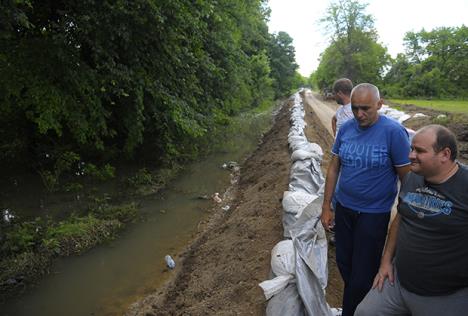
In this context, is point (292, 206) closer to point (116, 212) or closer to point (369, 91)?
point (369, 91)

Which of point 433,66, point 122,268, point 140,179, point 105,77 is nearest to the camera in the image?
point 122,268

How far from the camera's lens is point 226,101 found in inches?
552

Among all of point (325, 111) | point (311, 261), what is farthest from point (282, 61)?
point (311, 261)

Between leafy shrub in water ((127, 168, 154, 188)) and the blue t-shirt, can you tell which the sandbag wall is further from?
leafy shrub in water ((127, 168, 154, 188))

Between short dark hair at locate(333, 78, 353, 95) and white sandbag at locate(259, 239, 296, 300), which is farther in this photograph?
short dark hair at locate(333, 78, 353, 95)

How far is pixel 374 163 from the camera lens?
9.38 ft

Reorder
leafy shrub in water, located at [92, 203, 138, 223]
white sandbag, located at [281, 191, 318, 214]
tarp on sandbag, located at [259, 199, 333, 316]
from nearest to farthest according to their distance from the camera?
tarp on sandbag, located at [259, 199, 333, 316] < white sandbag, located at [281, 191, 318, 214] < leafy shrub in water, located at [92, 203, 138, 223]

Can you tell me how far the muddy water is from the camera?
490 centimetres

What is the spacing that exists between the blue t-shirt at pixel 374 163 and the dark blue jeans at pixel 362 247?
7cm

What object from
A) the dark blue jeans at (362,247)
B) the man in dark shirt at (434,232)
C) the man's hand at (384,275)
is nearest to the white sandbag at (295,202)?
the dark blue jeans at (362,247)

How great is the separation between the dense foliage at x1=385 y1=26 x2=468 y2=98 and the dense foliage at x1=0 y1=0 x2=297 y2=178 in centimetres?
3174

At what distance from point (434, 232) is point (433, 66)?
4425 cm

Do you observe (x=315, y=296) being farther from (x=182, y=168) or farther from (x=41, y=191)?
(x=182, y=168)

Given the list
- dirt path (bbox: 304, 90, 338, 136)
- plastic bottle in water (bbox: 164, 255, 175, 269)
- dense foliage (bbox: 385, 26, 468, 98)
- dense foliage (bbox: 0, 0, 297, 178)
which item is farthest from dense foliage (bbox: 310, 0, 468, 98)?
plastic bottle in water (bbox: 164, 255, 175, 269)
